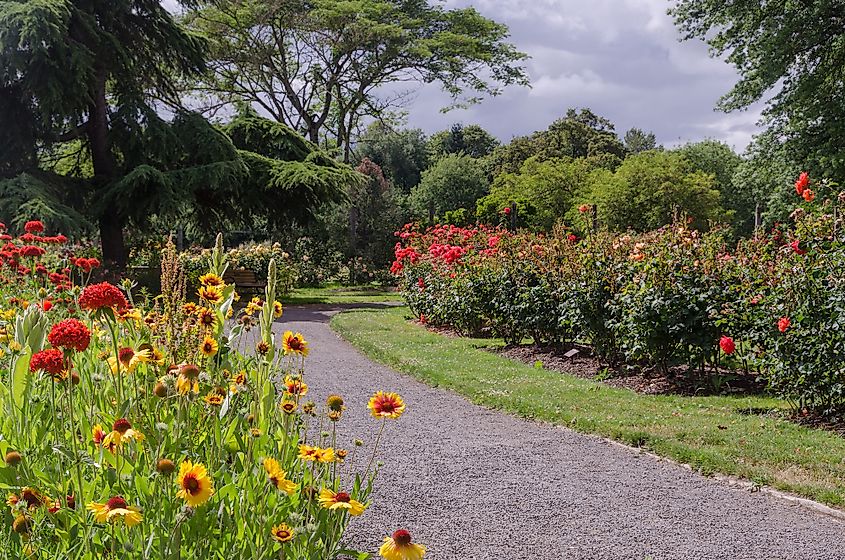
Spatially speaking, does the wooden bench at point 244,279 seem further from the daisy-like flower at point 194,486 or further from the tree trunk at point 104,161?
the daisy-like flower at point 194,486

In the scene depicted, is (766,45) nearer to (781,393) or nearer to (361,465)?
(781,393)

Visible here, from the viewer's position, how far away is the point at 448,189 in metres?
37.5

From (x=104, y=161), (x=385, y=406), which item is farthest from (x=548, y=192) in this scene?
(x=385, y=406)

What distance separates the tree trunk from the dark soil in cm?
1168

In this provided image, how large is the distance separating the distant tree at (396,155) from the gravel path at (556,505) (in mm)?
39631

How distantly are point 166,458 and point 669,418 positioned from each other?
3.91 m

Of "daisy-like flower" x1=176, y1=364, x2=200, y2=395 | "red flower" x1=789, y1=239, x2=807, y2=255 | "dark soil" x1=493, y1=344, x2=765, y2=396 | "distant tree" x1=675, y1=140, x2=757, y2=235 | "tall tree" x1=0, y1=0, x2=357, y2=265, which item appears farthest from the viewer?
"distant tree" x1=675, y1=140, x2=757, y2=235

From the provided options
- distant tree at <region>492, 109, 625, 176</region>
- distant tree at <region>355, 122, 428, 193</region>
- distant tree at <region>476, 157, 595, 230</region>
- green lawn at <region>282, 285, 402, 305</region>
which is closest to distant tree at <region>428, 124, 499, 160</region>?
distant tree at <region>355, 122, 428, 193</region>

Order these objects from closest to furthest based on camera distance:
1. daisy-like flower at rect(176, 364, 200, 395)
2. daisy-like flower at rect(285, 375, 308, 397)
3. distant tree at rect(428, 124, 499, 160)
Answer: daisy-like flower at rect(176, 364, 200, 395), daisy-like flower at rect(285, 375, 308, 397), distant tree at rect(428, 124, 499, 160)

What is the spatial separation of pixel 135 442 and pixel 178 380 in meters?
0.22

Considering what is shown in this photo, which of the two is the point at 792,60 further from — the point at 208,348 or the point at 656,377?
the point at 208,348

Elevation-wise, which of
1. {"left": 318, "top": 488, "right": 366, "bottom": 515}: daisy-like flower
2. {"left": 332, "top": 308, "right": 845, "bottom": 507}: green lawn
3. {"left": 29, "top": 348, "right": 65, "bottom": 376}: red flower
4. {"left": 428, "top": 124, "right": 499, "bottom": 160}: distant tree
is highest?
{"left": 428, "top": 124, "right": 499, "bottom": 160}: distant tree

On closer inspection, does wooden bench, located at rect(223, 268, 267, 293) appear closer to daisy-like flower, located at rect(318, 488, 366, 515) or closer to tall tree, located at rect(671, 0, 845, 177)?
tall tree, located at rect(671, 0, 845, 177)

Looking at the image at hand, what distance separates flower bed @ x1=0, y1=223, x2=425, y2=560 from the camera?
1.85 metres
